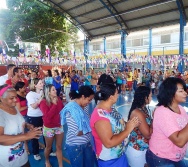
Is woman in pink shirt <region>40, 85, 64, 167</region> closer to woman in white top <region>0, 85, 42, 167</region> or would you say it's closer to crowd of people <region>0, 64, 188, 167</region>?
crowd of people <region>0, 64, 188, 167</region>

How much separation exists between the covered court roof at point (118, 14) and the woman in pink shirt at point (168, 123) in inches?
540

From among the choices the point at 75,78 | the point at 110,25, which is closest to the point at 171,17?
the point at 110,25

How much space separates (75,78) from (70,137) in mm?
7927

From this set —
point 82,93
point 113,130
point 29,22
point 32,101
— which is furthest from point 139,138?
point 29,22

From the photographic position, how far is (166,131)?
5.64 ft

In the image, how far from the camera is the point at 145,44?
88.3 feet

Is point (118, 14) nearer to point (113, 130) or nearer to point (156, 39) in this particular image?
point (156, 39)

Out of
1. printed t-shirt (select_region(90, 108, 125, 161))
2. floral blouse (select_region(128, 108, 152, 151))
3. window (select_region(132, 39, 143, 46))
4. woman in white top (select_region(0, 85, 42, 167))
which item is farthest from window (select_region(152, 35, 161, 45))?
woman in white top (select_region(0, 85, 42, 167))

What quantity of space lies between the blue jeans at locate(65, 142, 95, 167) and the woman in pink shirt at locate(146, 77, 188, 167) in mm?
796

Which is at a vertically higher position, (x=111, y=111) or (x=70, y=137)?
(x=111, y=111)

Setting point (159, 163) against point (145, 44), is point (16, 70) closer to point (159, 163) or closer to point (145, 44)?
point (159, 163)

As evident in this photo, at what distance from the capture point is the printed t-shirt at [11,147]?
1943mm

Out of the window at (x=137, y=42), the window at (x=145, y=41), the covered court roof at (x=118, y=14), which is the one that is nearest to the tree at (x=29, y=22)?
the covered court roof at (x=118, y=14)

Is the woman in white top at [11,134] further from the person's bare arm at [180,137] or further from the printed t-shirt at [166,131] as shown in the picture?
the person's bare arm at [180,137]
